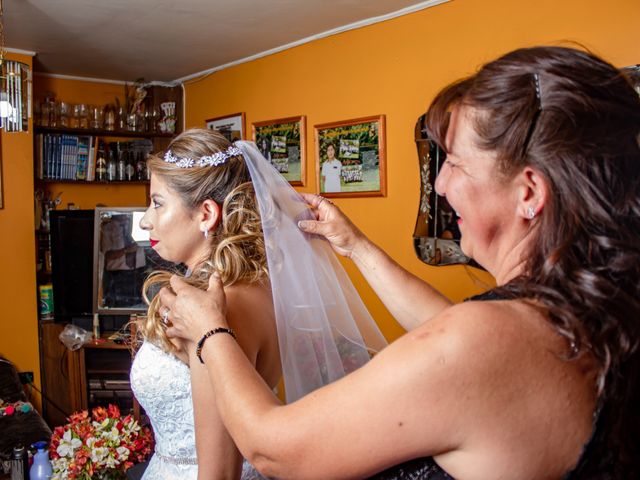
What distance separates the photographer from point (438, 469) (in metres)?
0.83

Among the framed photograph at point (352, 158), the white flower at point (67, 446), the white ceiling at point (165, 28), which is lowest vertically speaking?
the white flower at point (67, 446)

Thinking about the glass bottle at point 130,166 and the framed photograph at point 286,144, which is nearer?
the framed photograph at point 286,144

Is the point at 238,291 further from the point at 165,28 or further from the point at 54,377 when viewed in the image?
the point at 54,377

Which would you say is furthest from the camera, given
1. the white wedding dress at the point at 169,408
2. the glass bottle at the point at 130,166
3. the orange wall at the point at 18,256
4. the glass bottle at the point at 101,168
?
the glass bottle at the point at 130,166

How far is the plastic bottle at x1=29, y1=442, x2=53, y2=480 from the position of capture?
2.83 meters

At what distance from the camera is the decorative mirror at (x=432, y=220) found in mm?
3211

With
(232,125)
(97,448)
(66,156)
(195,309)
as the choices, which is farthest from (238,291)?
(66,156)

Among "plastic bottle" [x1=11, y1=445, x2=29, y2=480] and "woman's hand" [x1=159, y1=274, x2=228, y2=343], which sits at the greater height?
"woman's hand" [x1=159, y1=274, x2=228, y2=343]

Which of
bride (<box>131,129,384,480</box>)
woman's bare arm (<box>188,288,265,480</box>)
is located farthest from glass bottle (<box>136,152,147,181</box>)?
woman's bare arm (<box>188,288,265,480</box>)

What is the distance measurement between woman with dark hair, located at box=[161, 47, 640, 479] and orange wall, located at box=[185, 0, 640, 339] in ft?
5.32

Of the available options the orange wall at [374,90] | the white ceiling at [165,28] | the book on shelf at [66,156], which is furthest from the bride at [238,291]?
the book on shelf at [66,156]

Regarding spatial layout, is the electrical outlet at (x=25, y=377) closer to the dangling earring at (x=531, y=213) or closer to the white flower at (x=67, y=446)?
the white flower at (x=67, y=446)

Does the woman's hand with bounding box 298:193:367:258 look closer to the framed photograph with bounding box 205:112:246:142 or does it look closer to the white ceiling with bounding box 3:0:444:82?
the white ceiling with bounding box 3:0:444:82

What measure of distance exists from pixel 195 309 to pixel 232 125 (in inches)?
153
